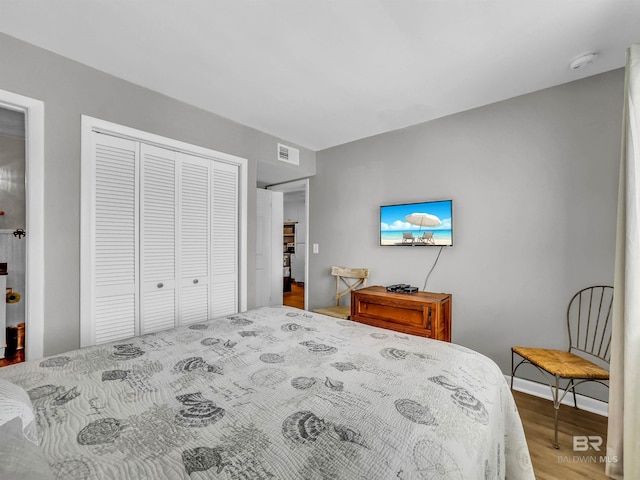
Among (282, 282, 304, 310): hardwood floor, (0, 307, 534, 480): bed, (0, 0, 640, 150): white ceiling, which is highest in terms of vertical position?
(0, 0, 640, 150): white ceiling

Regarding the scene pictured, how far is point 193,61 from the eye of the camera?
81.2 inches

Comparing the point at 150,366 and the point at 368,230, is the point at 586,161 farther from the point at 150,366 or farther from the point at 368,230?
the point at 150,366

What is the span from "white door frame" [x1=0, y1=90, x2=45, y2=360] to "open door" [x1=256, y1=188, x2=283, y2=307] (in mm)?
2495

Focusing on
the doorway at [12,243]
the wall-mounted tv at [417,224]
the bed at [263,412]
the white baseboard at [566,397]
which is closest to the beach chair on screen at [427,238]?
the wall-mounted tv at [417,224]

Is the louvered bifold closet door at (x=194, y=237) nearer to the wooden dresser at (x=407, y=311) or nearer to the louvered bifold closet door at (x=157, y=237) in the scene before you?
the louvered bifold closet door at (x=157, y=237)

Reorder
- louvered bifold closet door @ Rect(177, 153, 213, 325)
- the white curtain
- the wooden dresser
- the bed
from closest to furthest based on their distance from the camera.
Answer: the bed < the white curtain < the wooden dresser < louvered bifold closet door @ Rect(177, 153, 213, 325)

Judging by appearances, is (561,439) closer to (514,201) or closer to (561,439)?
(561,439)

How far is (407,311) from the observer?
8.76 ft

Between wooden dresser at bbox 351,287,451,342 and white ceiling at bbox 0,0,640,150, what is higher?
white ceiling at bbox 0,0,640,150

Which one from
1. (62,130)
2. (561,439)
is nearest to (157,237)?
(62,130)

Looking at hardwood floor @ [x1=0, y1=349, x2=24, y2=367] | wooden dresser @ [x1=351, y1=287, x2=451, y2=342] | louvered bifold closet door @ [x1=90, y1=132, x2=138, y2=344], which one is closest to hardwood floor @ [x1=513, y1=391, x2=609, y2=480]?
wooden dresser @ [x1=351, y1=287, x2=451, y2=342]

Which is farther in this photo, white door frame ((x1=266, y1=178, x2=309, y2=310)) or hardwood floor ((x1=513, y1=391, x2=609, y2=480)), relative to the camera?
white door frame ((x1=266, y1=178, x2=309, y2=310))

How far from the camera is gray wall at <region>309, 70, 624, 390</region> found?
2.18 m

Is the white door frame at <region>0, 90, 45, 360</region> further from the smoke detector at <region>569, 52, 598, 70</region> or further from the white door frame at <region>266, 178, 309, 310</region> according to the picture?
the smoke detector at <region>569, 52, 598, 70</region>
